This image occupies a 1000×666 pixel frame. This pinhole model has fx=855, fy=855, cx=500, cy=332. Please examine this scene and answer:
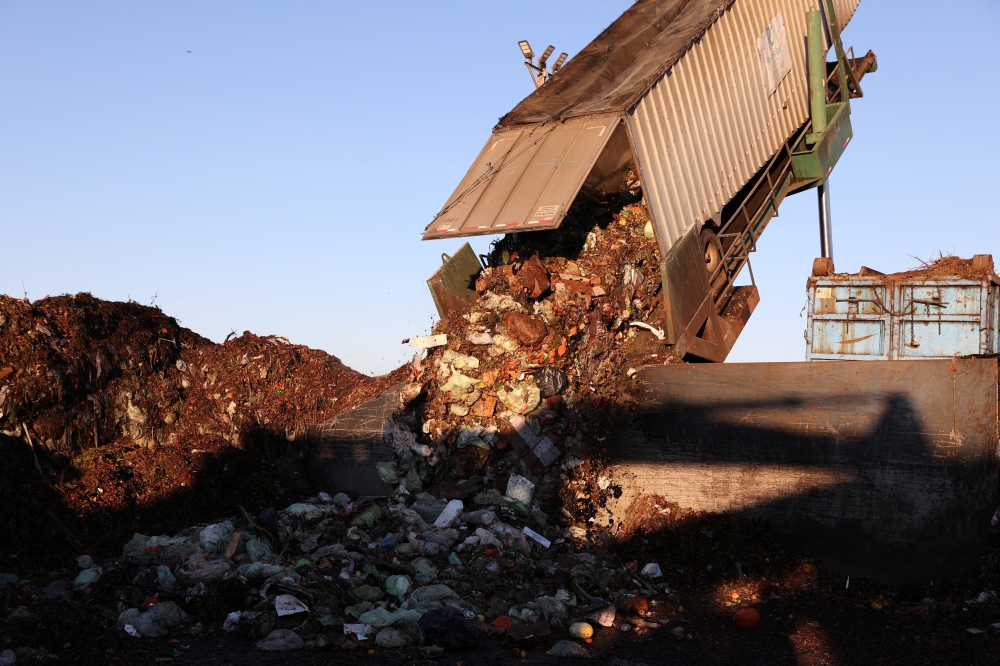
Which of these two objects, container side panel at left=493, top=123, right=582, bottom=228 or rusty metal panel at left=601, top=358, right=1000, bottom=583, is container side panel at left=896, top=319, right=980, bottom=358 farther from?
container side panel at left=493, top=123, right=582, bottom=228

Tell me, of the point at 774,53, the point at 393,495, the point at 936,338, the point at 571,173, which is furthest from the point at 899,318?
the point at 393,495

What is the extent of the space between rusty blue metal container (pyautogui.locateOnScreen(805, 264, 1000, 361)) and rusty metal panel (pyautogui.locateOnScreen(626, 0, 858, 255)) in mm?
1597

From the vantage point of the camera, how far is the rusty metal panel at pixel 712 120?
8250mm

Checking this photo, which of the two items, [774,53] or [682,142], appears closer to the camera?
[682,142]

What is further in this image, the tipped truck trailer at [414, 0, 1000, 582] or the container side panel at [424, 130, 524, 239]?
the container side panel at [424, 130, 524, 239]

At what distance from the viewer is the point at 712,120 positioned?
9133mm

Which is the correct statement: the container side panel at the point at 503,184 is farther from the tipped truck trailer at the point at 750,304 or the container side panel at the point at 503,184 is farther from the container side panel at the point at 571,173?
the container side panel at the point at 571,173

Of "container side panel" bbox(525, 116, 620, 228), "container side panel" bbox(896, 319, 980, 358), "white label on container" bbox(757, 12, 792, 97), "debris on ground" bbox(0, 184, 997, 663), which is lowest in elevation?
"debris on ground" bbox(0, 184, 997, 663)

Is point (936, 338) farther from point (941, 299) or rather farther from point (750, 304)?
point (750, 304)

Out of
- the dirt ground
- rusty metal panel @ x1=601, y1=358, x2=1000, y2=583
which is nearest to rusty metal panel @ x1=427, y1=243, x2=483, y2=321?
rusty metal panel @ x1=601, y1=358, x2=1000, y2=583

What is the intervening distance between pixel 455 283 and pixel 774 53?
15.8 feet

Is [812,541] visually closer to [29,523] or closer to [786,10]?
[29,523]

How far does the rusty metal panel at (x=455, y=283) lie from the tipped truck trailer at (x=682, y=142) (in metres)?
0.02

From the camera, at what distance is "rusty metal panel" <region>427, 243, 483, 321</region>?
9312mm
